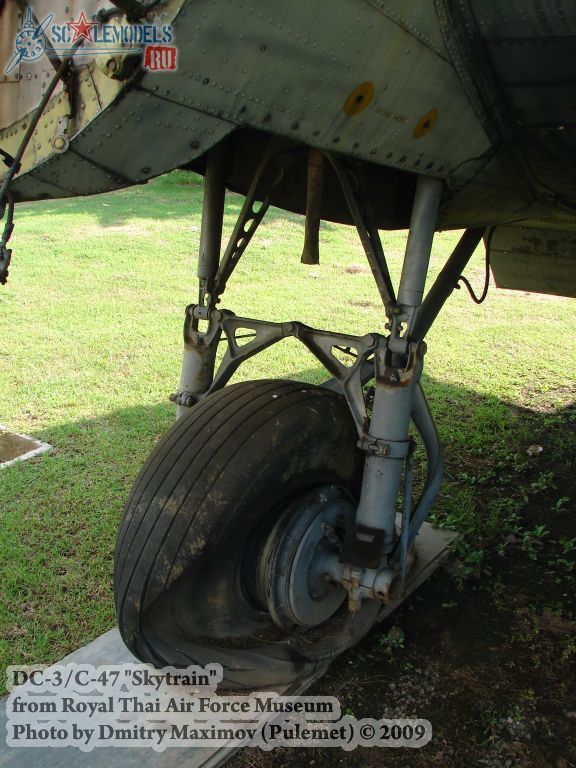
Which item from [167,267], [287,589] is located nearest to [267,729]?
[287,589]

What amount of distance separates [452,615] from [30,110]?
2.50 metres

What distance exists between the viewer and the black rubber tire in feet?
7.45

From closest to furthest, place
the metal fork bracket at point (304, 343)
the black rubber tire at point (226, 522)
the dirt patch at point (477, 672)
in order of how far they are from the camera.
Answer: the black rubber tire at point (226, 522), the dirt patch at point (477, 672), the metal fork bracket at point (304, 343)

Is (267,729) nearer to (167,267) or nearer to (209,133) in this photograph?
(209,133)

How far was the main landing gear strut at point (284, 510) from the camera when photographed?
7.54 feet

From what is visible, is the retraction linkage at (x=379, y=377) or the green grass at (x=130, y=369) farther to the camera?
the green grass at (x=130, y=369)

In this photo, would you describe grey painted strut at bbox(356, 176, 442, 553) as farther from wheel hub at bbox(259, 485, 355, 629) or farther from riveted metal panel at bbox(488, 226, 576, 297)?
riveted metal panel at bbox(488, 226, 576, 297)

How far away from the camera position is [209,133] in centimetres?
169

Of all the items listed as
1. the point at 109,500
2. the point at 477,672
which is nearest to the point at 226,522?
Result: the point at 477,672

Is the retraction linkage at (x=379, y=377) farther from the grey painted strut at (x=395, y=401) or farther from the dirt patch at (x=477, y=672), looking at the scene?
the dirt patch at (x=477, y=672)

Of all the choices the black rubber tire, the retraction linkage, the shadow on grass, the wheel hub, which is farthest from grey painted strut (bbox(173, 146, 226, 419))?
the shadow on grass

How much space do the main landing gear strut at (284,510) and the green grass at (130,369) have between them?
0.78 m

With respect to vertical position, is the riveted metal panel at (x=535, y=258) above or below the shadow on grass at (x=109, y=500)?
above

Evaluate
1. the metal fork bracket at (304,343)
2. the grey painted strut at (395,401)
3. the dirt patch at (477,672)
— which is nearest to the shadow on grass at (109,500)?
the dirt patch at (477,672)
